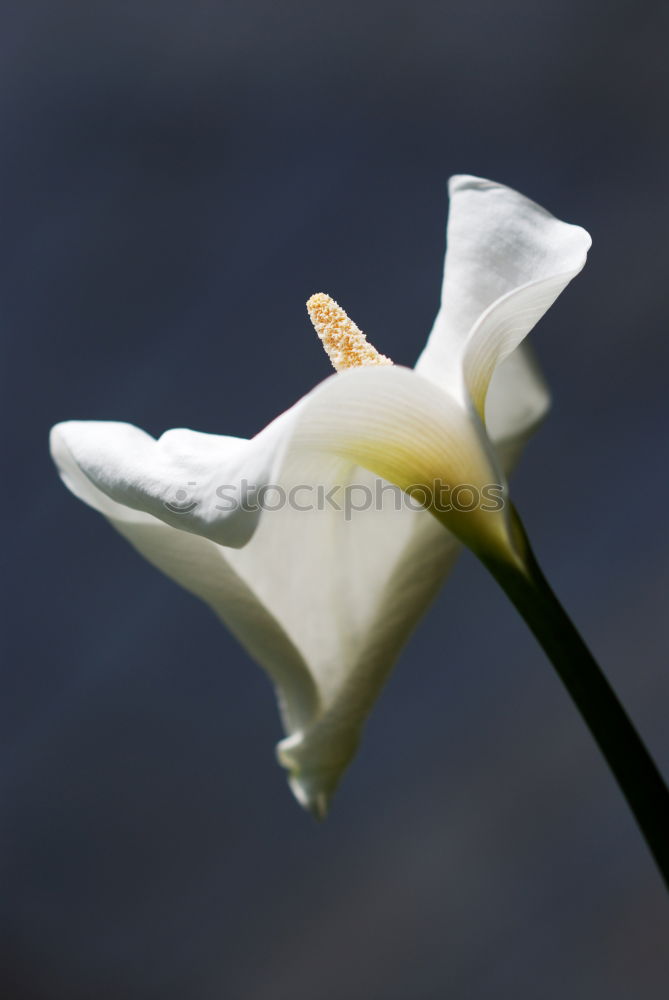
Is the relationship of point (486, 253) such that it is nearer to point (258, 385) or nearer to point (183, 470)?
point (183, 470)

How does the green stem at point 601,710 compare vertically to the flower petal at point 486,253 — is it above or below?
below

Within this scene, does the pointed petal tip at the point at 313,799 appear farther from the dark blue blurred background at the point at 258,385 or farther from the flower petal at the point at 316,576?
the dark blue blurred background at the point at 258,385

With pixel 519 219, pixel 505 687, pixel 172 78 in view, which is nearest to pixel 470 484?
pixel 519 219

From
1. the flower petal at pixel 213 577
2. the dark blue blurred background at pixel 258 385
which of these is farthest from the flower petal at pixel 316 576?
the dark blue blurred background at pixel 258 385

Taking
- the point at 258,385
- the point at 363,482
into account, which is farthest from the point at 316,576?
the point at 258,385

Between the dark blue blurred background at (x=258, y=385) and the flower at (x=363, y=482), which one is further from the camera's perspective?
the dark blue blurred background at (x=258, y=385)

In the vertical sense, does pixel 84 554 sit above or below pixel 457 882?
above

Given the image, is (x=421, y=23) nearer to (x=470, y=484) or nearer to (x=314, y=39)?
(x=314, y=39)
